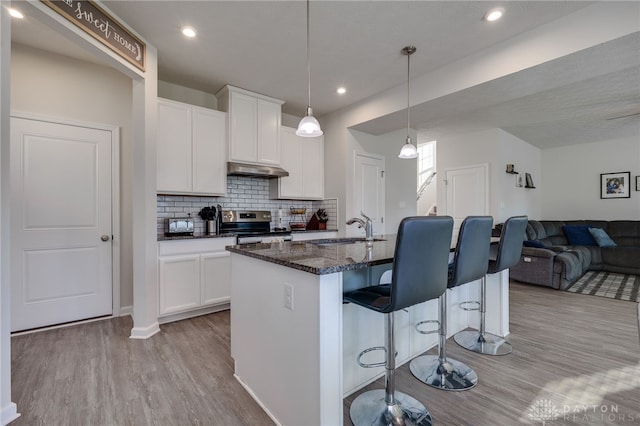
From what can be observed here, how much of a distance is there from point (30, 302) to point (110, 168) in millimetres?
1516

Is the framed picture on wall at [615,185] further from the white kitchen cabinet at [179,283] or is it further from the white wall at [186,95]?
the white kitchen cabinet at [179,283]

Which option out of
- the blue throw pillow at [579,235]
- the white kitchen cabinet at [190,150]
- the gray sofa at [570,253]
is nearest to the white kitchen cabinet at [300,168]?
the white kitchen cabinet at [190,150]

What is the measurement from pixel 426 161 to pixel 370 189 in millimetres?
5352

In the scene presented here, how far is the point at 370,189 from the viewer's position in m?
4.54

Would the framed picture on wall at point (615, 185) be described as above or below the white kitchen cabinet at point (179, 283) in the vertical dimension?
above

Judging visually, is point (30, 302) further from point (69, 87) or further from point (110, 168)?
point (69, 87)

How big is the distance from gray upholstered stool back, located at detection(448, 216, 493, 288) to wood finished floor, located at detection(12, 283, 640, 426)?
0.74 meters

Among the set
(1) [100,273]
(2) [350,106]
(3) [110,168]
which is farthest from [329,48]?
(1) [100,273]

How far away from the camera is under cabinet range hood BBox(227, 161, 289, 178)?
140 inches

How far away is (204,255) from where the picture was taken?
3.14 m

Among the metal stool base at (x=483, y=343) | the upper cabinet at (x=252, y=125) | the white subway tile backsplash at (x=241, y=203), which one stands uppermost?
the upper cabinet at (x=252, y=125)

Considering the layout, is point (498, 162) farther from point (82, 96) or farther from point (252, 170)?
point (82, 96)

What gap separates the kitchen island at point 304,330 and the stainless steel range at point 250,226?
151 centimetres

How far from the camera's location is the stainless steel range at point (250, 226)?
11.3 ft
